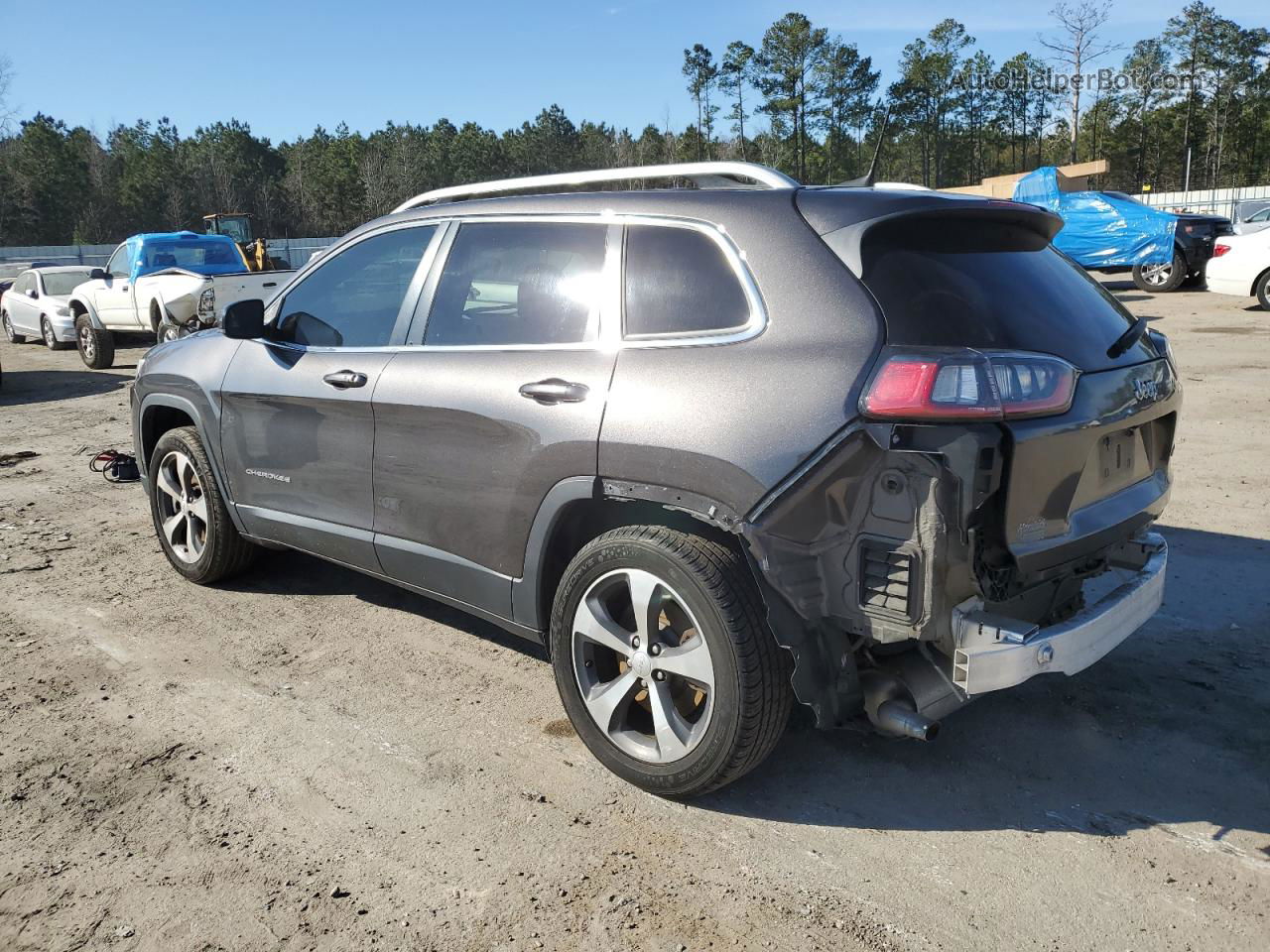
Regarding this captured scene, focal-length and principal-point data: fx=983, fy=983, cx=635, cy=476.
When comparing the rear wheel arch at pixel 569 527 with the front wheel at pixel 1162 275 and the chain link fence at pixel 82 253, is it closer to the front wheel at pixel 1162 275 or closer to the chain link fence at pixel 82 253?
the front wheel at pixel 1162 275

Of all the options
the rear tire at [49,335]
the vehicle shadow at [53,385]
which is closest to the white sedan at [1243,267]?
the vehicle shadow at [53,385]

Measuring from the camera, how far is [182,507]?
5.18m

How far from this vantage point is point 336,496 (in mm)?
4164

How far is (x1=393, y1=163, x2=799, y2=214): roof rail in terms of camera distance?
3.18 m

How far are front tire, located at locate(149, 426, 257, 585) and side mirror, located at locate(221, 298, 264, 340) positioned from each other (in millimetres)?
787

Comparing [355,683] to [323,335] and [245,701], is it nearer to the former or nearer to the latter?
[245,701]

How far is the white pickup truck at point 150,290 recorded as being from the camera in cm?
1397

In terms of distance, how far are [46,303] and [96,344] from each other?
370 cm

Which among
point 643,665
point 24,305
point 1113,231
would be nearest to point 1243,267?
point 1113,231

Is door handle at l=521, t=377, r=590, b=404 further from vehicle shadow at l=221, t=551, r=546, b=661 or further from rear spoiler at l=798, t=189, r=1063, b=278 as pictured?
vehicle shadow at l=221, t=551, r=546, b=661

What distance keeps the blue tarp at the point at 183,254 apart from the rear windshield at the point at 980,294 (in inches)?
561

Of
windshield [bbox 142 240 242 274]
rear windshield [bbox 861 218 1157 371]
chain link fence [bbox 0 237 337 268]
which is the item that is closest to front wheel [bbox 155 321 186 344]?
windshield [bbox 142 240 242 274]

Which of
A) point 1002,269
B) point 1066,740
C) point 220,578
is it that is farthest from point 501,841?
point 220,578

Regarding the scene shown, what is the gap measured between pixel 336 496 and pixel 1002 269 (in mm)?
2748
